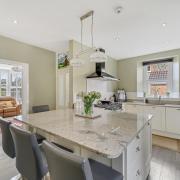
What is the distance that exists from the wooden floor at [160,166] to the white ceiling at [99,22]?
247cm

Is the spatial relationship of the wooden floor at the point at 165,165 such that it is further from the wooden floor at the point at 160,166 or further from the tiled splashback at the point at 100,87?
the tiled splashback at the point at 100,87

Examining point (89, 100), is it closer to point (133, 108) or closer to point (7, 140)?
point (7, 140)

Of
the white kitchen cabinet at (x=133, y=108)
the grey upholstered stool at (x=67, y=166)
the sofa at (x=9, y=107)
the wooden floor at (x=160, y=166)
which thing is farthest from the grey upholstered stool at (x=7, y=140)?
the sofa at (x=9, y=107)

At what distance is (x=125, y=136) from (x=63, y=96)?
11.0 feet

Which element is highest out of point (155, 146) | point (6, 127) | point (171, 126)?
point (6, 127)

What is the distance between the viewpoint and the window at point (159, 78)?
4.24m

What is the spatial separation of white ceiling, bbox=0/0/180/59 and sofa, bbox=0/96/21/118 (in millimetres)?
3721

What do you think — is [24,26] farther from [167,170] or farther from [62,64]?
[167,170]

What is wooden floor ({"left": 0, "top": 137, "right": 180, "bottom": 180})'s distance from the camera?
6.52 ft

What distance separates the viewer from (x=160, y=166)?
2.23 metres

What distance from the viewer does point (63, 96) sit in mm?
4387

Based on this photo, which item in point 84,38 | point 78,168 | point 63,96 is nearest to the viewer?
point 78,168

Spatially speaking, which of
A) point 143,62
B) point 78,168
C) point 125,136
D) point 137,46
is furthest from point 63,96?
point 78,168

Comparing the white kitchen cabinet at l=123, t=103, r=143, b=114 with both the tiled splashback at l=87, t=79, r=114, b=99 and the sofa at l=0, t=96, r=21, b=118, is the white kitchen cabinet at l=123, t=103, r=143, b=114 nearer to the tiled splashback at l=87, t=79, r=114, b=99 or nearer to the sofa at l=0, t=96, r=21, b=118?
the tiled splashback at l=87, t=79, r=114, b=99
